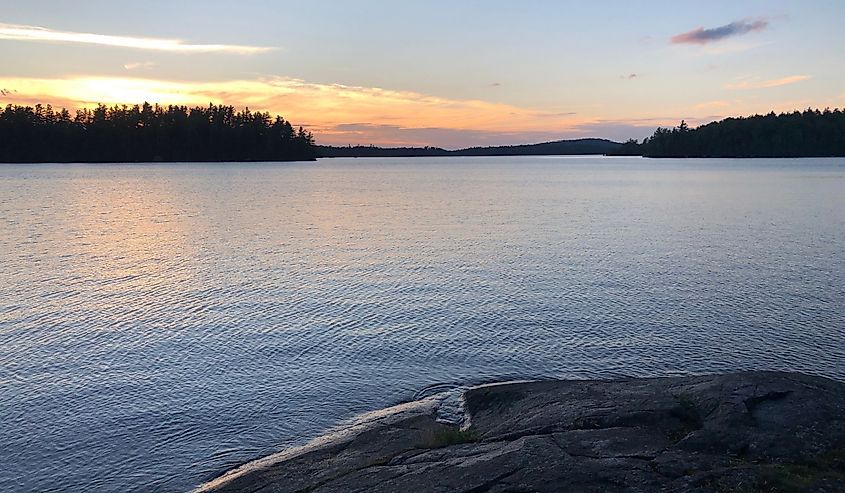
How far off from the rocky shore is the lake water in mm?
1755

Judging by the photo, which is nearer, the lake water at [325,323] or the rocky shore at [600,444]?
the rocky shore at [600,444]

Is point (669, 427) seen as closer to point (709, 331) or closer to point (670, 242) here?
point (709, 331)

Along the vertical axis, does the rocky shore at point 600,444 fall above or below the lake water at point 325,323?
above

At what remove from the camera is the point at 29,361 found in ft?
57.3

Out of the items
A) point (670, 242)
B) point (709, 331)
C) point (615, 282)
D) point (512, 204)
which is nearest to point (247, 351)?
point (709, 331)

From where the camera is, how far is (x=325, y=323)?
2134cm

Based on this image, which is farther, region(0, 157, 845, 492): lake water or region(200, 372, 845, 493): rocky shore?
region(0, 157, 845, 492): lake water

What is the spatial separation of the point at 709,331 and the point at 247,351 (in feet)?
44.0

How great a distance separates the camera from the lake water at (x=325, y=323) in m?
13.8

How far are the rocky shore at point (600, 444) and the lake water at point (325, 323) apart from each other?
1755 mm

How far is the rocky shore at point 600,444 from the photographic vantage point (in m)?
9.20

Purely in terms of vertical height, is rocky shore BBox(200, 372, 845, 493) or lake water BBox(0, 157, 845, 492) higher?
rocky shore BBox(200, 372, 845, 493)

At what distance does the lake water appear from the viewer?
45.1 feet

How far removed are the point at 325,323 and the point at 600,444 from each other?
486 inches
